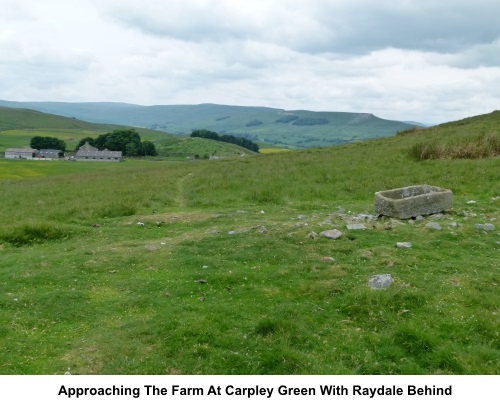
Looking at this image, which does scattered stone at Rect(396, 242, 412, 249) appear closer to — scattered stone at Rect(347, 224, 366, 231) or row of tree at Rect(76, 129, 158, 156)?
scattered stone at Rect(347, 224, 366, 231)

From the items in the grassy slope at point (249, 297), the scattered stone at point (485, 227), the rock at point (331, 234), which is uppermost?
the scattered stone at point (485, 227)

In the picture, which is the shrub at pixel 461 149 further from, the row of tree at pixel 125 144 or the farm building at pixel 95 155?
the row of tree at pixel 125 144

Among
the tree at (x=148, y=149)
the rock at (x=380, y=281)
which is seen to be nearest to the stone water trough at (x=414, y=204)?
the rock at (x=380, y=281)

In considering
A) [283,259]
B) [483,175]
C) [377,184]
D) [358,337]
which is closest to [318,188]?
[377,184]

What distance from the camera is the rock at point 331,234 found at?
526 inches

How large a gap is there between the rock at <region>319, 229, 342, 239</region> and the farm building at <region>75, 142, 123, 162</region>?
10928cm

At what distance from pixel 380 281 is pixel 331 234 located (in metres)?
3.86

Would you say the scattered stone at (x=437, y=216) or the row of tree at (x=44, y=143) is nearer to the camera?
the scattered stone at (x=437, y=216)

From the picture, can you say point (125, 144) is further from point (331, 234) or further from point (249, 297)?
point (249, 297)

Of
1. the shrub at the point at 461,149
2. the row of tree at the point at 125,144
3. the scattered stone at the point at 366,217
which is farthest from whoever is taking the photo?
the row of tree at the point at 125,144

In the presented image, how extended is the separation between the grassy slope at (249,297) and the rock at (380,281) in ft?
0.70

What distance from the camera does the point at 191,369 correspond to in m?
7.07

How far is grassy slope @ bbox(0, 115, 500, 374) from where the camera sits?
728 centimetres
